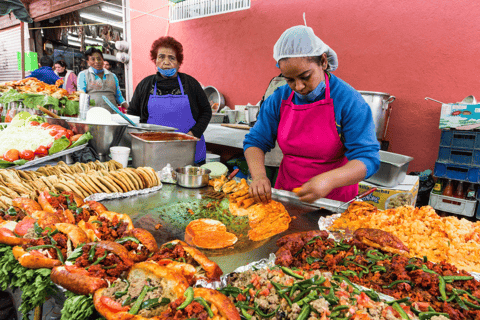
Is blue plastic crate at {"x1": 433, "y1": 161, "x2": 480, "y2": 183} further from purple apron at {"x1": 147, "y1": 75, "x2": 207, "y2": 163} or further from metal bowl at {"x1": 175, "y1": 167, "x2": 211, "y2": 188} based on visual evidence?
metal bowl at {"x1": 175, "y1": 167, "x2": 211, "y2": 188}

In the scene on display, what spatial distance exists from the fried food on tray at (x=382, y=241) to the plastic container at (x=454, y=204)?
4266 millimetres

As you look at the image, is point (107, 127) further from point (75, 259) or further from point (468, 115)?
point (468, 115)

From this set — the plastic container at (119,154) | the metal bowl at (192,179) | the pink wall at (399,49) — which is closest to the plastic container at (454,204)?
the pink wall at (399,49)

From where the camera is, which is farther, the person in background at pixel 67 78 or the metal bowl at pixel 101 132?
the person in background at pixel 67 78

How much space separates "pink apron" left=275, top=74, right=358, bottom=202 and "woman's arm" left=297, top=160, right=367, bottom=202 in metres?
0.38

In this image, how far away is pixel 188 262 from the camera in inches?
49.0

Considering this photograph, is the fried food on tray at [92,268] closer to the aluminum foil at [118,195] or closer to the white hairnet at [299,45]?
the aluminum foil at [118,195]

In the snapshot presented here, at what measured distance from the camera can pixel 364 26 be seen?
568 cm

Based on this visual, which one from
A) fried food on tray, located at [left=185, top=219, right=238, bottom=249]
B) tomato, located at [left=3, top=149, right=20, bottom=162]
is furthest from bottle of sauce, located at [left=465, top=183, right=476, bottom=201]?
tomato, located at [left=3, top=149, right=20, bottom=162]

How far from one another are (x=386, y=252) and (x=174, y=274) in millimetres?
1052

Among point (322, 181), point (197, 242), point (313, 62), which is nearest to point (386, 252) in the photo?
point (322, 181)

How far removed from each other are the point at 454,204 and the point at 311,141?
3958 millimetres

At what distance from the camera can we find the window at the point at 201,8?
763cm

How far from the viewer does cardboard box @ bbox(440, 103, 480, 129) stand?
4.31 metres
